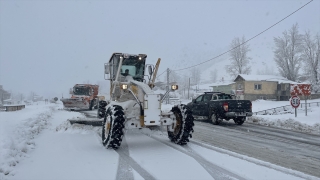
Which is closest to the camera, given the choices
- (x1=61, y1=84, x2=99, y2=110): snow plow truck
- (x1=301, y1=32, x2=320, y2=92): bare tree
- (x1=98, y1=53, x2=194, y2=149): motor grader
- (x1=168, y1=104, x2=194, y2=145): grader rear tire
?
(x1=98, y1=53, x2=194, y2=149): motor grader

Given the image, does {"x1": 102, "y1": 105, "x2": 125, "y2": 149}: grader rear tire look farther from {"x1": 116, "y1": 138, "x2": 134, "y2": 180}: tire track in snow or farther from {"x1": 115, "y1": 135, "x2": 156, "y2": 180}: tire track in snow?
{"x1": 116, "y1": 138, "x2": 134, "y2": 180}: tire track in snow

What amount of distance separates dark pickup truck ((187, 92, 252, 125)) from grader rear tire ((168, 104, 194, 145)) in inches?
222

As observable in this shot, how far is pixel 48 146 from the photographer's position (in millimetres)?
7223

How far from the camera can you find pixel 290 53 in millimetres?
49719

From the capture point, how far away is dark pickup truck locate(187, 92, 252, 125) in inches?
503

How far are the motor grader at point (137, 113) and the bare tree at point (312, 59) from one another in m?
46.7

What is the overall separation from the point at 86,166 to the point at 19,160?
1.46 meters

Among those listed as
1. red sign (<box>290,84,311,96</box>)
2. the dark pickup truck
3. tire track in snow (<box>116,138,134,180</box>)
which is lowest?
tire track in snow (<box>116,138,134,180</box>)

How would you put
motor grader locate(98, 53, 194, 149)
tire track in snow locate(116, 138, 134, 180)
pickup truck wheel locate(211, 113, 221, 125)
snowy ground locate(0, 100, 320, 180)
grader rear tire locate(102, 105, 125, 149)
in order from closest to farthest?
1. tire track in snow locate(116, 138, 134, 180)
2. snowy ground locate(0, 100, 320, 180)
3. grader rear tire locate(102, 105, 125, 149)
4. motor grader locate(98, 53, 194, 149)
5. pickup truck wheel locate(211, 113, 221, 125)

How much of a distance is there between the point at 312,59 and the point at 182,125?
48651mm

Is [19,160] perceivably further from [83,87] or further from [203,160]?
[83,87]

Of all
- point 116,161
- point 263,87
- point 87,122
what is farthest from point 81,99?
point 263,87

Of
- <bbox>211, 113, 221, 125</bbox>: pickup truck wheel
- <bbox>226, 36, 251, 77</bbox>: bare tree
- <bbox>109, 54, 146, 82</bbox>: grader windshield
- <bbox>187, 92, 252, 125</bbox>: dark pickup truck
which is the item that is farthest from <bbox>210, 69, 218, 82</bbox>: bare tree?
<bbox>109, 54, 146, 82</bbox>: grader windshield

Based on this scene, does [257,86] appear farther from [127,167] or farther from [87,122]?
[127,167]
